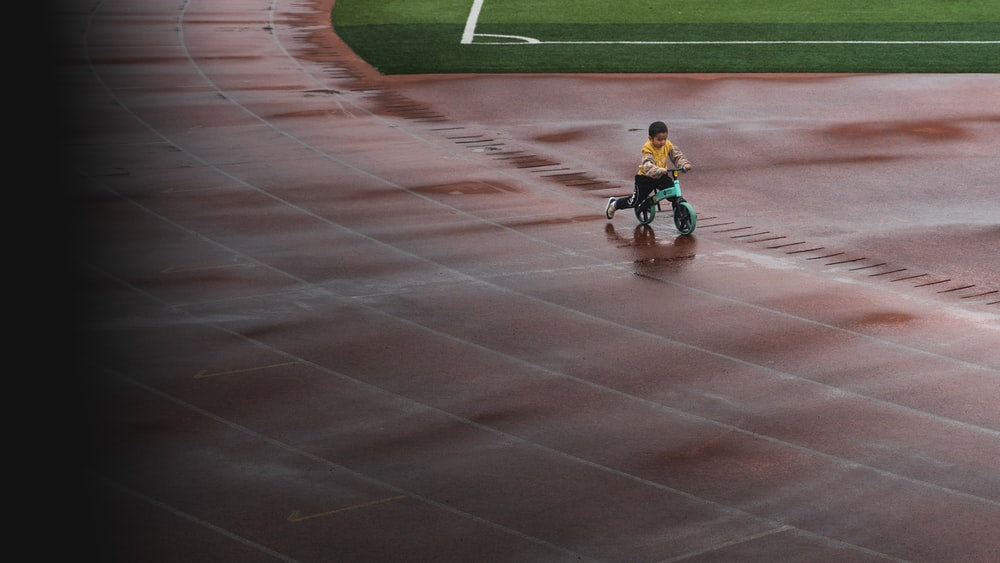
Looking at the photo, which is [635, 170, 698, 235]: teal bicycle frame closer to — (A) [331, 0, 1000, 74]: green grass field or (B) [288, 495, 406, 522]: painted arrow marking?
(B) [288, 495, 406, 522]: painted arrow marking

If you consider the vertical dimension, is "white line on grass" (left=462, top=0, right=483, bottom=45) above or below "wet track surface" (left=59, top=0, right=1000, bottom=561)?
above

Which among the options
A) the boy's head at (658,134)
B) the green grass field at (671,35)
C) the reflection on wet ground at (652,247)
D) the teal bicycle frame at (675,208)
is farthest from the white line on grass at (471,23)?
the reflection on wet ground at (652,247)

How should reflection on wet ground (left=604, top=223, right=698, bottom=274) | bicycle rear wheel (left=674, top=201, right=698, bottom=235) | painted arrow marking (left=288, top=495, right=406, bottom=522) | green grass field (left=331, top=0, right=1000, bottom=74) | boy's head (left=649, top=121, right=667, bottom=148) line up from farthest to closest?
green grass field (left=331, top=0, right=1000, bottom=74), boy's head (left=649, top=121, right=667, bottom=148), bicycle rear wheel (left=674, top=201, right=698, bottom=235), reflection on wet ground (left=604, top=223, right=698, bottom=274), painted arrow marking (left=288, top=495, right=406, bottom=522)

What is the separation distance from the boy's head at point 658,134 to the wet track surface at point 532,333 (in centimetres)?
113

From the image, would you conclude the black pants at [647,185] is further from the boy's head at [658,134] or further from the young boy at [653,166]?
the boy's head at [658,134]

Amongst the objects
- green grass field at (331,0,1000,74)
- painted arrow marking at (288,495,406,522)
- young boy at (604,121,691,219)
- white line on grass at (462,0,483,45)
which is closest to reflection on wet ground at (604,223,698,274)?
young boy at (604,121,691,219)

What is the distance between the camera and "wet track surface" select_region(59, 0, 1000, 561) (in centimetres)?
690

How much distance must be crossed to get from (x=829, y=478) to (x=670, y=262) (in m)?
4.89

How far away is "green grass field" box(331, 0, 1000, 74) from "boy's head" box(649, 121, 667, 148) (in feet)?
29.7

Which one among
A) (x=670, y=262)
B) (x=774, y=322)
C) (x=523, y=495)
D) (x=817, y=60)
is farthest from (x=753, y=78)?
(x=523, y=495)

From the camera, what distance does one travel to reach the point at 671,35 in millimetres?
25672

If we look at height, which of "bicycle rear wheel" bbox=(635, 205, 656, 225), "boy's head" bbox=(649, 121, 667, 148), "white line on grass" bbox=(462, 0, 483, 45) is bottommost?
"bicycle rear wheel" bbox=(635, 205, 656, 225)

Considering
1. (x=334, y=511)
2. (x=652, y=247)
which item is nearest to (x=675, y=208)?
(x=652, y=247)

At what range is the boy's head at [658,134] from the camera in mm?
13016
